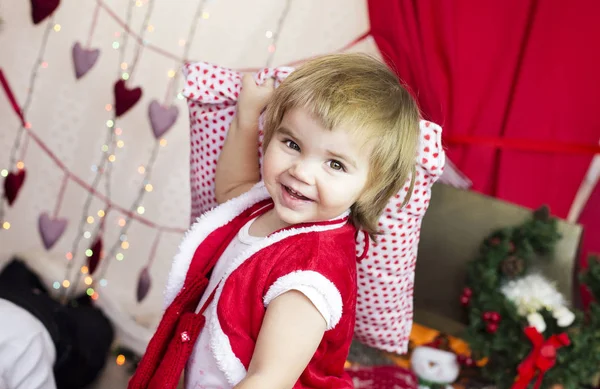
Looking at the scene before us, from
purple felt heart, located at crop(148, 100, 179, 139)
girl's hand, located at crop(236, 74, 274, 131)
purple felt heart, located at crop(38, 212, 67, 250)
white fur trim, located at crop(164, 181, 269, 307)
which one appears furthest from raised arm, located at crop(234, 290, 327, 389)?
purple felt heart, located at crop(38, 212, 67, 250)

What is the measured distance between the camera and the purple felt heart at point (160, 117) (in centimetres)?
177

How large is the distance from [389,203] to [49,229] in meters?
1.27

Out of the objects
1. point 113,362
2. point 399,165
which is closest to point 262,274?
point 399,165

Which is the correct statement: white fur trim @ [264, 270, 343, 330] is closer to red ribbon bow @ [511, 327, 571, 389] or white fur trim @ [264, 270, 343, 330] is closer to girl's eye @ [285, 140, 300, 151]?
girl's eye @ [285, 140, 300, 151]

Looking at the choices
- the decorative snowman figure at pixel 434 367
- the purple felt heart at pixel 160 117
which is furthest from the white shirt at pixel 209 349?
the purple felt heart at pixel 160 117

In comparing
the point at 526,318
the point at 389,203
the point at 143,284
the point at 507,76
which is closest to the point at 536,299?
the point at 526,318

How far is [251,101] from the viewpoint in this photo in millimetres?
1126

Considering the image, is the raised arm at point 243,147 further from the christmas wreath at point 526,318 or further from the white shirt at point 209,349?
the christmas wreath at point 526,318

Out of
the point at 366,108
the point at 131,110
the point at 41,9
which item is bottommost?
the point at 131,110

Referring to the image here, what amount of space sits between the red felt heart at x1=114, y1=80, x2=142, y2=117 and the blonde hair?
3.00 feet

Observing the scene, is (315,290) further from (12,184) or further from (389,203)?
(12,184)

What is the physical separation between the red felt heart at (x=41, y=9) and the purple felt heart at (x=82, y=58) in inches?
4.4

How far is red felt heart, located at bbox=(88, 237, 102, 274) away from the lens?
1977 millimetres

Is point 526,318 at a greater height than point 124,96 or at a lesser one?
lesser
